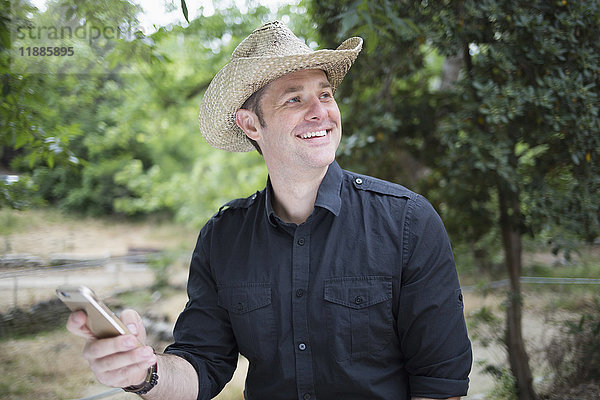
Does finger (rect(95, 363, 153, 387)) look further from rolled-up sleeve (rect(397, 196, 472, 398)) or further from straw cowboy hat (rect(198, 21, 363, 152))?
straw cowboy hat (rect(198, 21, 363, 152))

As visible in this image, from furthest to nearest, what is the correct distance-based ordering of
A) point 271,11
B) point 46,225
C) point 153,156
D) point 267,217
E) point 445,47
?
point 153,156 < point 271,11 < point 46,225 < point 445,47 < point 267,217

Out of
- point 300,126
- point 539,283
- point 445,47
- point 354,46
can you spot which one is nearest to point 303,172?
point 300,126

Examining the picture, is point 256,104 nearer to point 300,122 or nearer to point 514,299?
point 300,122

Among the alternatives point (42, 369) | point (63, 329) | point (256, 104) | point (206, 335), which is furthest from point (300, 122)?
point (63, 329)

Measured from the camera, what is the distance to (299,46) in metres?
1.69

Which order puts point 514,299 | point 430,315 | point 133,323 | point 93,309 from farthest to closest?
1. point 514,299
2. point 430,315
3. point 133,323
4. point 93,309

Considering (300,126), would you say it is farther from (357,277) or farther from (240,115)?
(357,277)

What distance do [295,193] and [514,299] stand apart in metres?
1.71

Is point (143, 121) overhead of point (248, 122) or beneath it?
overhead

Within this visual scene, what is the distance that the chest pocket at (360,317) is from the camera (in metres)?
1.49

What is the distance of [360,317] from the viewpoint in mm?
1503

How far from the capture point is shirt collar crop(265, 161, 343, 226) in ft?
5.17

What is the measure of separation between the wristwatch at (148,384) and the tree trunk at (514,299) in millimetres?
1912

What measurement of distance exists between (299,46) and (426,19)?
1.13m
